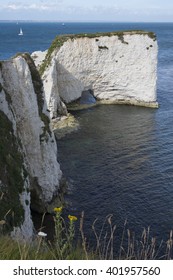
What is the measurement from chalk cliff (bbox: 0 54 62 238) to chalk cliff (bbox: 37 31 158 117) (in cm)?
2828

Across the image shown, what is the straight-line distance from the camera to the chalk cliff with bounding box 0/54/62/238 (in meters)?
20.6

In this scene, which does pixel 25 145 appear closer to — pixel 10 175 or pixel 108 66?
pixel 10 175

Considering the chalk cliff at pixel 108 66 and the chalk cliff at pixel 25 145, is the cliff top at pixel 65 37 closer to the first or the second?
the chalk cliff at pixel 108 66

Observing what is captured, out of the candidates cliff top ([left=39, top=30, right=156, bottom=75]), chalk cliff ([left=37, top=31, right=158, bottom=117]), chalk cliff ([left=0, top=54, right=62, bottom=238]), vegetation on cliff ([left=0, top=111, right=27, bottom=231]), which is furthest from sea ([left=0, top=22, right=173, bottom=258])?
cliff top ([left=39, top=30, right=156, bottom=75])

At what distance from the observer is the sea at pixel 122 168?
27047mm

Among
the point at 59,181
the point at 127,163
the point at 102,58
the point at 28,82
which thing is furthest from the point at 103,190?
the point at 102,58

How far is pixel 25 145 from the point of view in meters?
26.8

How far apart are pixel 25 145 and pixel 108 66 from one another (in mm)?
35419

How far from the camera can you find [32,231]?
828 inches

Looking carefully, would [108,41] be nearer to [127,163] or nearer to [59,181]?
[127,163]

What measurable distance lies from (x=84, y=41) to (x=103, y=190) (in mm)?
32937

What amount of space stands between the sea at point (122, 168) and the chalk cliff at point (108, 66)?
356 cm

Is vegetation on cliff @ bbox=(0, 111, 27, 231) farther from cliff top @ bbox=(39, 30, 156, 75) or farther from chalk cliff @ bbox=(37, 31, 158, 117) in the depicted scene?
chalk cliff @ bbox=(37, 31, 158, 117)

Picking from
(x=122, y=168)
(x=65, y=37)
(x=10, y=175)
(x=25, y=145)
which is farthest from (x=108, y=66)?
(x=10, y=175)
